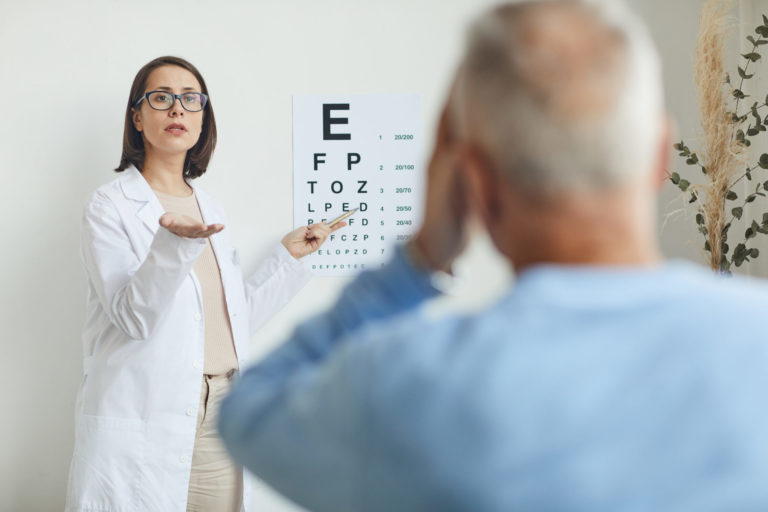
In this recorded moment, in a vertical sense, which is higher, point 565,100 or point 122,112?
point 565,100

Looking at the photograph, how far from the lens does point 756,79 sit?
2814 mm

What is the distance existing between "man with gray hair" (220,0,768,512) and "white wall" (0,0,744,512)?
7.28 ft

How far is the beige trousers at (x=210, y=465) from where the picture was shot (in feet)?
7.36

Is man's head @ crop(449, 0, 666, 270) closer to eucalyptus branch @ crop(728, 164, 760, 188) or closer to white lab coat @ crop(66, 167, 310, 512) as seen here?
white lab coat @ crop(66, 167, 310, 512)

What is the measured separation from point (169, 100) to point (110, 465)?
1.04 metres

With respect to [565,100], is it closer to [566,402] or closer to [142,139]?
[566,402]

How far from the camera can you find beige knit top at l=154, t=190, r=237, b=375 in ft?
7.55

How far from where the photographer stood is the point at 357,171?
282 cm

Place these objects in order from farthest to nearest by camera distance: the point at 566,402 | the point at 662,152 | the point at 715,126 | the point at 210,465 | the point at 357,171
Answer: the point at 357,171, the point at 715,126, the point at 210,465, the point at 662,152, the point at 566,402

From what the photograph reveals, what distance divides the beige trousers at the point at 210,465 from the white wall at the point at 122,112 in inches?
16.2

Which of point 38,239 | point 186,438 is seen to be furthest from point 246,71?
point 186,438

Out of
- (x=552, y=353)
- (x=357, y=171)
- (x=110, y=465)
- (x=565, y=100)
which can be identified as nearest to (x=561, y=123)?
(x=565, y=100)

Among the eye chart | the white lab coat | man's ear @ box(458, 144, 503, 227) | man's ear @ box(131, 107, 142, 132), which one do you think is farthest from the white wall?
man's ear @ box(458, 144, 503, 227)

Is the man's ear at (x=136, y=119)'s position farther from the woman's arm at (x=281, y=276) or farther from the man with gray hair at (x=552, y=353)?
the man with gray hair at (x=552, y=353)
